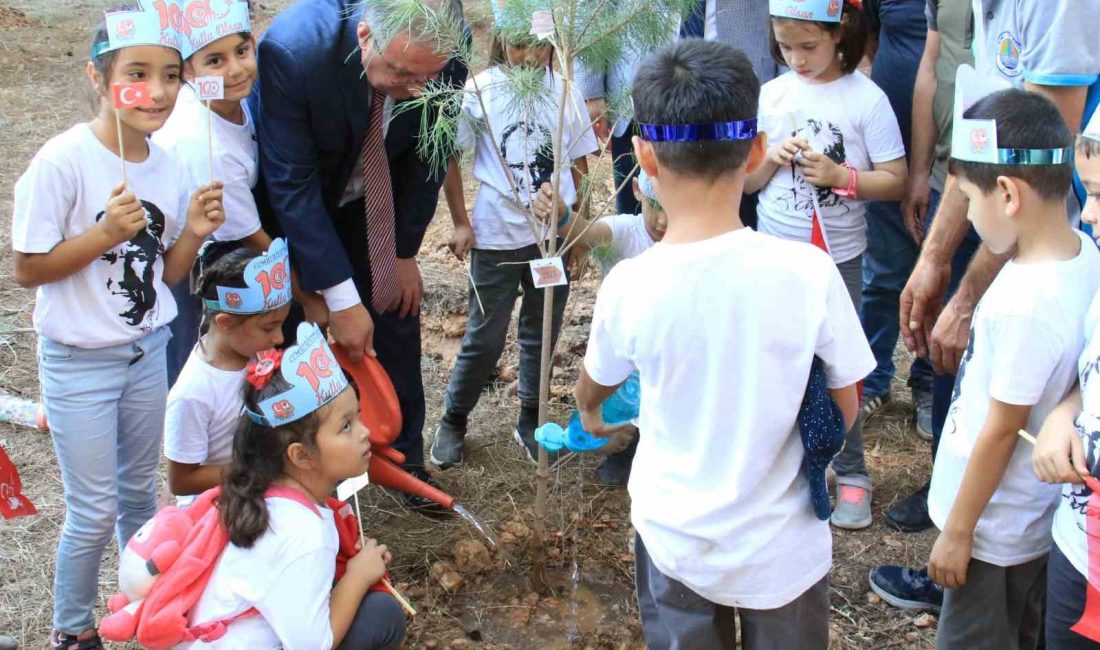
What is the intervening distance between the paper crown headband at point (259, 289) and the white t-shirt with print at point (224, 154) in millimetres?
255

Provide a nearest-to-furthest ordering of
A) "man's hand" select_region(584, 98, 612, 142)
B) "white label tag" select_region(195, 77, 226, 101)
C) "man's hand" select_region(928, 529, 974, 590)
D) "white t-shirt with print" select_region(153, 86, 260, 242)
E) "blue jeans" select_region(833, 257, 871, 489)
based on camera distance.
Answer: "man's hand" select_region(928, 529, 974, 590)
"white label tag" select_region(195, 77, 226, 101)
"white t-shirt with print" select_region(153, 86, 260, 242)
"blue jeans" select_region(833, 257, 871, 489)
"man's hand" select_region(584, 98, 612, 142)

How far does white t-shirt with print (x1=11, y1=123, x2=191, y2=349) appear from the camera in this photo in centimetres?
237

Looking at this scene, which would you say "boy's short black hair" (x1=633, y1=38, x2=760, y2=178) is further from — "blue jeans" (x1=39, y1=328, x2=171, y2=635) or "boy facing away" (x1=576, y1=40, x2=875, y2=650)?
"blue jeans" (x1=39, y1=328, x2=171, y2=635)

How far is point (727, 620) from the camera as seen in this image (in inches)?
78.6

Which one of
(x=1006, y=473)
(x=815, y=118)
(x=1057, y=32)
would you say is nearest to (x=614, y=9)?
(x=815, y=118)

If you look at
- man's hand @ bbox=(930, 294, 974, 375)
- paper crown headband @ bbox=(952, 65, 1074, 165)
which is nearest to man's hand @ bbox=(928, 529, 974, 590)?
man's hand @ bbox=(930, 294, 974, 375)

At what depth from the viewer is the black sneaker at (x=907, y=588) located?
114 inches

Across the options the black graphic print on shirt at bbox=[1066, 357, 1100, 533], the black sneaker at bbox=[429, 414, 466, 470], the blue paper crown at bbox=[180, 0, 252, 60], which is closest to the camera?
the black graphic print on shirt at bbox=[1066, 357, 1100, 533]

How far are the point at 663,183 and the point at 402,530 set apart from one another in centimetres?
191

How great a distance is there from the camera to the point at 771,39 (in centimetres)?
324

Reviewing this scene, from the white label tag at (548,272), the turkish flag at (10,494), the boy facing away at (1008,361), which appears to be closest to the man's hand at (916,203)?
the boy facing away at (1008,361)

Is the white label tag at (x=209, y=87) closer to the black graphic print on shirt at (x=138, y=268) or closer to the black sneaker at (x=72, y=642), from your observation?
the black graphic print on shirt at (x=138, y=268)

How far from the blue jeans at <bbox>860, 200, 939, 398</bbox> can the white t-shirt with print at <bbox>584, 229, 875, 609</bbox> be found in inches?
81.5

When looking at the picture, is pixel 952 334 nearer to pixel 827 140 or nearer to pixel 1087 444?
pixel 1087 444
